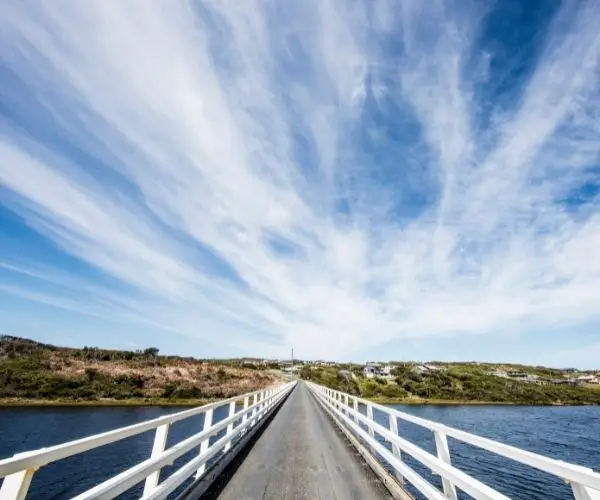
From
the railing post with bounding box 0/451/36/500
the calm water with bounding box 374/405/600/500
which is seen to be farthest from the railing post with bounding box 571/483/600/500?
the calm water with bounding box 374/405/600/500

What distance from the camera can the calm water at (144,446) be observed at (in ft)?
70.4

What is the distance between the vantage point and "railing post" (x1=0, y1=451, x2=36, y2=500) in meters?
2.42

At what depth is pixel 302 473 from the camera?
22.8ft

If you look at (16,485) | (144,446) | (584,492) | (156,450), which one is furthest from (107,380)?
(584,492)

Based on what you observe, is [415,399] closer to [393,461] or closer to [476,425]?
[476,425]

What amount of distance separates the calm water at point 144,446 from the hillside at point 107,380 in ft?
20.5

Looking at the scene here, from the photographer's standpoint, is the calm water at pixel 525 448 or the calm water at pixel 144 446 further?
the calm water at pixel 525 448

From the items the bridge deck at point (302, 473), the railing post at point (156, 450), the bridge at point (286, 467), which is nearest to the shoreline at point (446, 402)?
the bridge deck at point (302, 473)

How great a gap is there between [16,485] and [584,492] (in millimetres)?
3928

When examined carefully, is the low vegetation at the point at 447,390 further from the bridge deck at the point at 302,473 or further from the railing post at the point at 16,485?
the railing post at the point at 16,485

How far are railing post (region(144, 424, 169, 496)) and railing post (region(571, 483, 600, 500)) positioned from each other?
13.7 ft

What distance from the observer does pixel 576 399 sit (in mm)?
121000

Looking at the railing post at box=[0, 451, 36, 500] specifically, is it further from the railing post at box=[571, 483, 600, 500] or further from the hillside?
the hillside

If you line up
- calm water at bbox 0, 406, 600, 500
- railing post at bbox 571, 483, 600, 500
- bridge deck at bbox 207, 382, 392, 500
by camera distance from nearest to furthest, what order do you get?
railing post at bbox 571, 483, 600, 500 < bridge deck at bbox 207, 382, 392, 500 < calm water at bbox 0, 406, 600, 500
